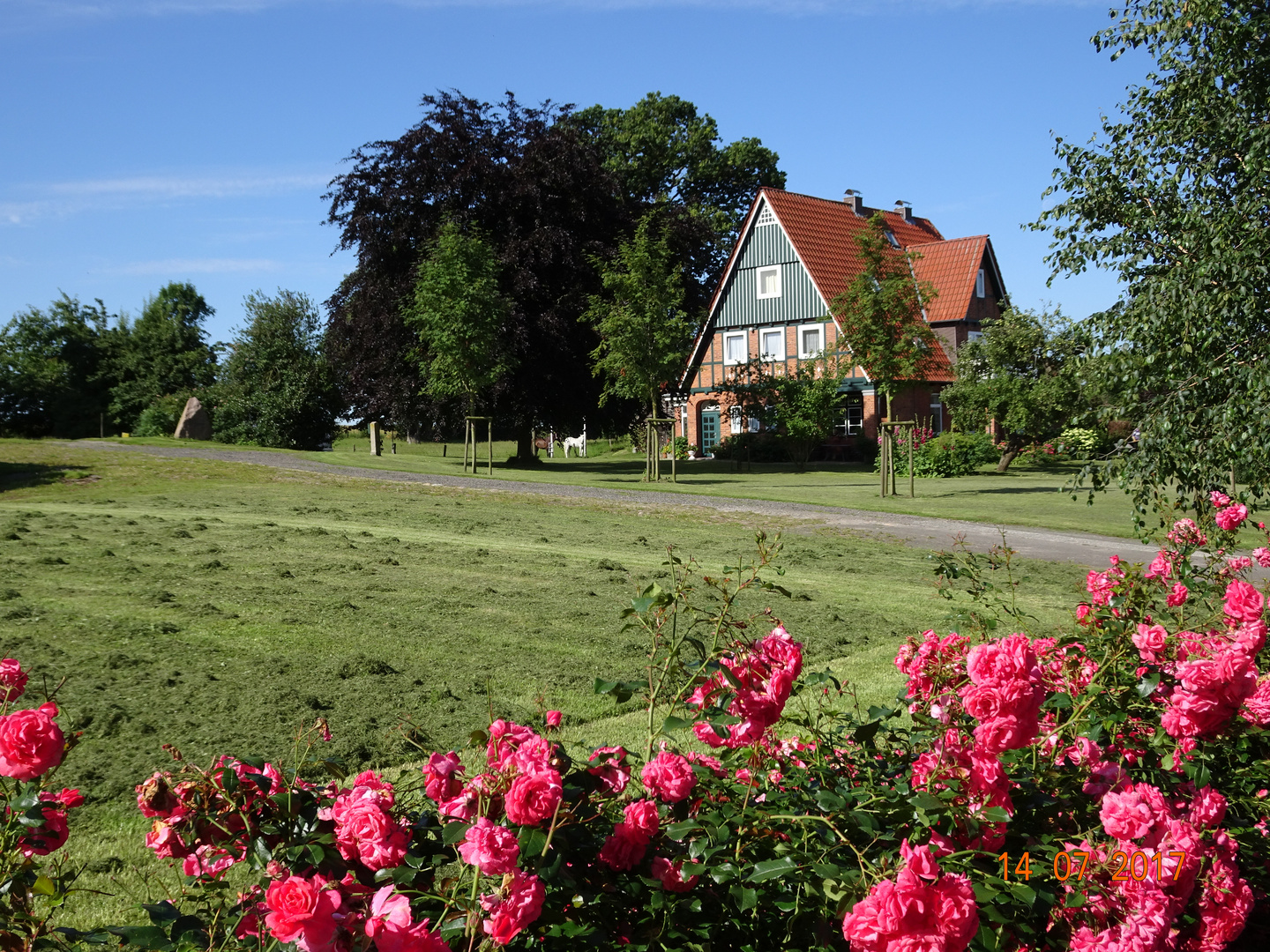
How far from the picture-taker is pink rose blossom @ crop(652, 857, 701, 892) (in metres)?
2.21

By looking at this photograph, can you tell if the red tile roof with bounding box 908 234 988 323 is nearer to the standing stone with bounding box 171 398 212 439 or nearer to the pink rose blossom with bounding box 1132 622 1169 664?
the standing stone with bounding box 171 398 212 439

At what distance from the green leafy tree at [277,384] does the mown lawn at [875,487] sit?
10.1m

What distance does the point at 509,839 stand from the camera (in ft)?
6.23

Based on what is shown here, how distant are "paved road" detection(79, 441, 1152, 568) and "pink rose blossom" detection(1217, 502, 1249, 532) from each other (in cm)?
366

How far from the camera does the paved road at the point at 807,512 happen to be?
47.1ft

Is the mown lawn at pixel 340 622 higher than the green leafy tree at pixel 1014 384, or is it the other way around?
the green leafy tree at pixel 1014 384

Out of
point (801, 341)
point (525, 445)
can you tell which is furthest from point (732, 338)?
point (525, 445)

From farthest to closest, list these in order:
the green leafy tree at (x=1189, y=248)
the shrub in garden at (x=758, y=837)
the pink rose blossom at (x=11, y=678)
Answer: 1. the green leafy tree at (x=1189, y=248)
2. the pink rose blossom at (x=11, y=678)
3. the shrub in garden at (x=758, y=837)

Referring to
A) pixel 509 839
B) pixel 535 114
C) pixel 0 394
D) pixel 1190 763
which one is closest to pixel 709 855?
pixel 509 839

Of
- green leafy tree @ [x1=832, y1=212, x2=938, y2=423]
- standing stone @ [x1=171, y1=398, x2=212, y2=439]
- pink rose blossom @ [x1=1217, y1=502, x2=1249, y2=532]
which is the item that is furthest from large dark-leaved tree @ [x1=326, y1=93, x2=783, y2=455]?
pink rose blossom @ [x1=1217, y1=502, x2=1249, y2=532]

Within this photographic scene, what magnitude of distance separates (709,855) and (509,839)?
51 centimetres

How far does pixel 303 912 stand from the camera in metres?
1.77

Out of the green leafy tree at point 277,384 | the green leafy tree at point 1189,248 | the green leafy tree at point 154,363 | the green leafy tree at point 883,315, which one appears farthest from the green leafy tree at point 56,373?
the green leafy tree at point 1189,248
